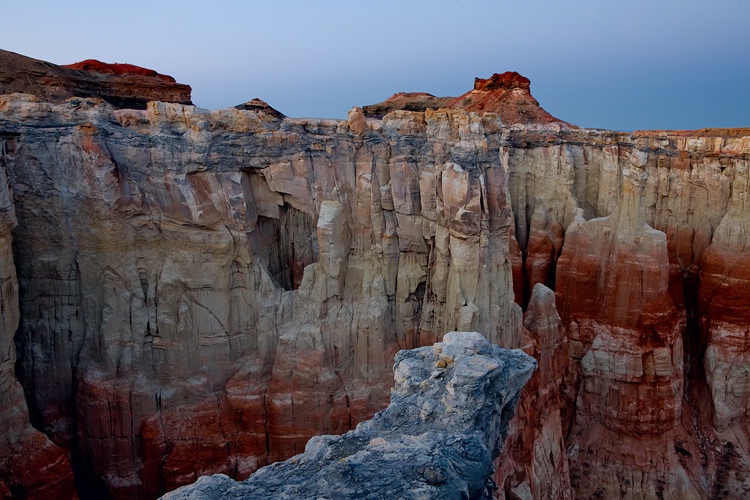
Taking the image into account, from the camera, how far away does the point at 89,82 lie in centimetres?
3262

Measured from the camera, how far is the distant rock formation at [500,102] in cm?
3722

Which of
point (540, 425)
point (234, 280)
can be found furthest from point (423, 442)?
point (540, 425)

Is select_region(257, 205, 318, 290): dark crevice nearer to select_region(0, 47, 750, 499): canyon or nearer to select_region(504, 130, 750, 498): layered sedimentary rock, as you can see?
select_region(0, 47, 750, 499): canyon

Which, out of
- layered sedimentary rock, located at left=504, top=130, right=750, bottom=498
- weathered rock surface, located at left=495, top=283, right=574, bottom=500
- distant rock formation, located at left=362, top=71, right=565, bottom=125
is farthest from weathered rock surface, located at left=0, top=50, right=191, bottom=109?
weathered rock surface, located at left=495, top=283, right=574, bottom=500

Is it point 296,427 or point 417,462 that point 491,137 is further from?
point 417,462

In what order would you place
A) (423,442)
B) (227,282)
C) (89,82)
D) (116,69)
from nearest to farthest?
(423,442) < (227,282) < (89,82) < (116,69)

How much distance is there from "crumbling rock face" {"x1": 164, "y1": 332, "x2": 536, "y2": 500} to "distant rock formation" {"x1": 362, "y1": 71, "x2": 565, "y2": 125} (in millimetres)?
25831

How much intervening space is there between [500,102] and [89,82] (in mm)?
23725

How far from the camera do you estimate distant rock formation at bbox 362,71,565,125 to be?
122 ft

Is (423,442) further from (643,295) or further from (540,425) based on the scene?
(643,295)

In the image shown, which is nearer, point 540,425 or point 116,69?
point 540,425

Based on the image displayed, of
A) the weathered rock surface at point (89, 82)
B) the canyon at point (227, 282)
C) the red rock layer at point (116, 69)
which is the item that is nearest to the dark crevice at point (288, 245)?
the canyon at point (227, 282)

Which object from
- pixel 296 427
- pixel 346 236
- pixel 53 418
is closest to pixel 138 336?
pixel 53 418

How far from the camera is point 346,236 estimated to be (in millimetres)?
15219
